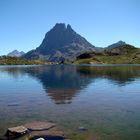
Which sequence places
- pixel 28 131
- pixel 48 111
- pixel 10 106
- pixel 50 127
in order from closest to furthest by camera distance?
pixel 28 131
pixel 50 127
pixel 48 111
pixel 10 106

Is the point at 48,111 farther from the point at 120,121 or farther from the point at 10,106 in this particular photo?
the point at 120,121

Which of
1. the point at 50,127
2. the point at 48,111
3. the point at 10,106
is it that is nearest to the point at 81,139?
the point at 50,127

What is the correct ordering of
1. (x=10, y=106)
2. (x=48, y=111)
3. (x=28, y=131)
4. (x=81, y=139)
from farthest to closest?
(x=10, y=106), (x=48, y=111), (x=28, y=131), (x=81, y=139)

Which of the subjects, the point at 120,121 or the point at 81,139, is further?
the point at 120,121

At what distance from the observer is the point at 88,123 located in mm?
34969

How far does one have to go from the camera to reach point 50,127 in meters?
32.5

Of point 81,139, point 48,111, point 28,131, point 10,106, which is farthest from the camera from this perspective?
point 10,106

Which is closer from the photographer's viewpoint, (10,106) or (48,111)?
(48,111)

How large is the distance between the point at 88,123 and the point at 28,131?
28.6ft

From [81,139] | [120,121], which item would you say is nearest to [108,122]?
[120,121]

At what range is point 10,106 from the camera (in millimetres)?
47656

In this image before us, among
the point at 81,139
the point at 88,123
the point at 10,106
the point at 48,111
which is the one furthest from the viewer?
the point at 10,106

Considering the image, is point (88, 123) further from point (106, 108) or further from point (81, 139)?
point (106, 108)

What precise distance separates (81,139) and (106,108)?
17.7 meters
